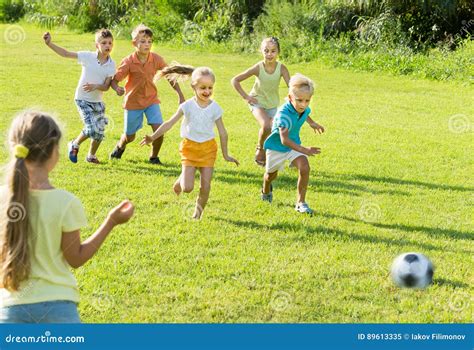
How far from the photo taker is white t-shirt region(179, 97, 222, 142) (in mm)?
7133

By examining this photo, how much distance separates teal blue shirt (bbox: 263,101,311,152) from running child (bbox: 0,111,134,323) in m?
4.03

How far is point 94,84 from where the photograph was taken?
9117 millimetres

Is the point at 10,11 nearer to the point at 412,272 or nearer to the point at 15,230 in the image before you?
the point at 412,272

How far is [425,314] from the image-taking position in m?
5.06

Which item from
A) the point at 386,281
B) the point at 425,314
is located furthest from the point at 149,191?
the point at 425,314

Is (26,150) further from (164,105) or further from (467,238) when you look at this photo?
(164,105)
